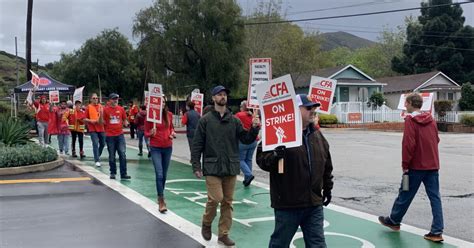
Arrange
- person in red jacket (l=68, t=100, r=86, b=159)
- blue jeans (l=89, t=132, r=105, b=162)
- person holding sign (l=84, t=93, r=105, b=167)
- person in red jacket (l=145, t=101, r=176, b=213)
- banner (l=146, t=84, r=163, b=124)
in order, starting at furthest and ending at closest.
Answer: person in red jacket (l=68, t=100, r=86, b=159) < blue jeans (l=89, t=132, r=105, b=162) < person holding sign (l=84, t=93, r=105, b=167) < banner (l=146, t=84, r=163, b=124) < person in red jacket (l=145, t=101, r=176, b=213)

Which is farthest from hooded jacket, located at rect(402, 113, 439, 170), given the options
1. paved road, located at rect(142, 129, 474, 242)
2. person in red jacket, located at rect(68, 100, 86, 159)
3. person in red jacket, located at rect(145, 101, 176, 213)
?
person in red jacket, located at rect(68, 100, 86, 159)

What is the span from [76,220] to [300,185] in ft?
13.7

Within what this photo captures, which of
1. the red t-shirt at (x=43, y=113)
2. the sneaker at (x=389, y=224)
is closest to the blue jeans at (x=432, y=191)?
the sneaker at (x=389, y=224)

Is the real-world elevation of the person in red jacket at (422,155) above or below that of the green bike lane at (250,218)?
above

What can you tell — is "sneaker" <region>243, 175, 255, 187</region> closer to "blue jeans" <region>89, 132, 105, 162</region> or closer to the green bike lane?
the green bike lane

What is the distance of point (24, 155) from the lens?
1177 centimetres

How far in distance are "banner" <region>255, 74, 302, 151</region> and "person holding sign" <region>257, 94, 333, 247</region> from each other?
8 centimetres

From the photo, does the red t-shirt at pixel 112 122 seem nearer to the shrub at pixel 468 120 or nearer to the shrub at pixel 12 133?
the shrub at pixel 12 133

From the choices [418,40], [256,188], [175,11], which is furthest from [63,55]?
[256,188]

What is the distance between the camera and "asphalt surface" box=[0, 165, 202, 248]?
20.3ft

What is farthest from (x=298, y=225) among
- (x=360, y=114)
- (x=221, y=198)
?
(x=360, y=114)

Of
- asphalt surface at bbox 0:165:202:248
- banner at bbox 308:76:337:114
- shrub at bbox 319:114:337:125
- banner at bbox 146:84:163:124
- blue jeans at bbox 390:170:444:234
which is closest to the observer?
asphalt surface at bbox 0:165:202:248

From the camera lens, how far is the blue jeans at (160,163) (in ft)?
25.7

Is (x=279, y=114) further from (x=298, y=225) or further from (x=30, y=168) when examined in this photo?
(x=30, y=168)
